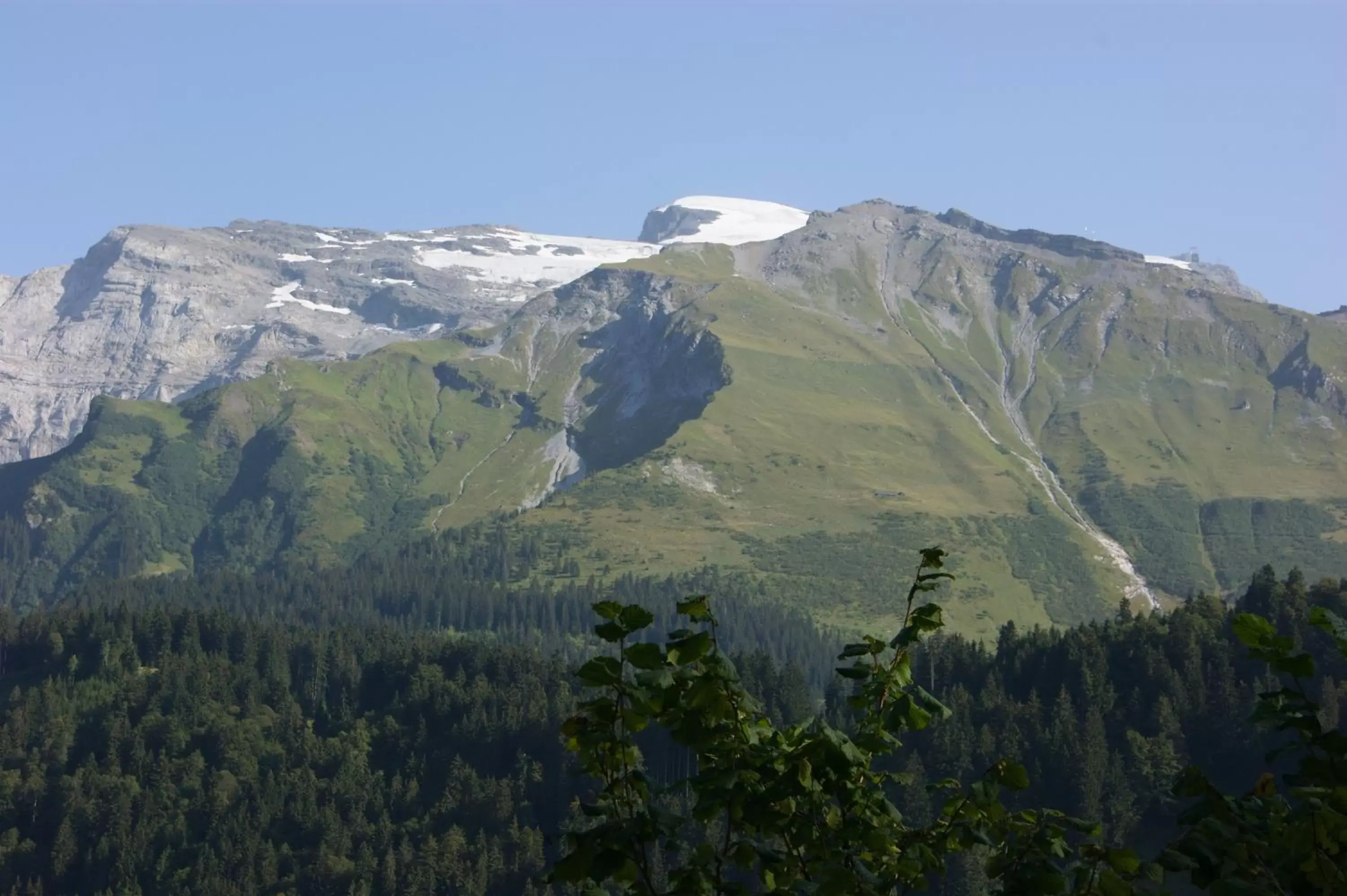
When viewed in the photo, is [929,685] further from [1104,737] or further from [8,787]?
[8,787]

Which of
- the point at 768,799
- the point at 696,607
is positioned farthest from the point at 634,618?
the point at 768,799

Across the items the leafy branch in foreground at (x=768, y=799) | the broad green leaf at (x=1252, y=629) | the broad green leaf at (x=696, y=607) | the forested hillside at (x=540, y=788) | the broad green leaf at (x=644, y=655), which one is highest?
the broad green leaf at (x=1252, y=629)

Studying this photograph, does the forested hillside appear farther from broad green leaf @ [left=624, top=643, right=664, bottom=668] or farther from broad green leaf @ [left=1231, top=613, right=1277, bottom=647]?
broad green leaf @ [left=1231, top=613, right=1277, bottom=647]

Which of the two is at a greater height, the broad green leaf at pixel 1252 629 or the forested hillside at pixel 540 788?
the broad green leaf at pixel 1252 629

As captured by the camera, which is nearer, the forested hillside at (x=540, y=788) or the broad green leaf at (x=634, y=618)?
the broad green leaf at (x=634, y=618)

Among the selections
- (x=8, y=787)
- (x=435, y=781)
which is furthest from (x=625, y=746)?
(x=8, y=787)

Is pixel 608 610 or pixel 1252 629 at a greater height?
pixel 1252 629

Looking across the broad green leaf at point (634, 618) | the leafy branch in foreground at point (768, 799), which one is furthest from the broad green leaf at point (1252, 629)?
the broad green leaf at point (634, 618)

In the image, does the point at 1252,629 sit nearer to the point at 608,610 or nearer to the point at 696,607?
the point at 696,607

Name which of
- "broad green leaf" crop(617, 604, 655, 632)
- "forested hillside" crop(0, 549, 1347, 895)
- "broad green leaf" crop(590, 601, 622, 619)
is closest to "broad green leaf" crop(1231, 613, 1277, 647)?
"broad green leaf" crop(617, 604, 655, 632)

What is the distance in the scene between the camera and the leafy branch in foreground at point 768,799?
13.9 meters

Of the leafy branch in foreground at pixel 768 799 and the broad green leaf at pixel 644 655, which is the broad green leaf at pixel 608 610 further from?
the broad green leaf at pixel 644 655

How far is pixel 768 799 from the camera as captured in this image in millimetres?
14727

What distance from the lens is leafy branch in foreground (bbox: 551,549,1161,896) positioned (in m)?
13.9
